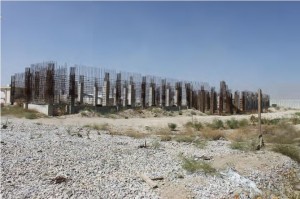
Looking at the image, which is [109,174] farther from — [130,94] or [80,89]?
[130,94]

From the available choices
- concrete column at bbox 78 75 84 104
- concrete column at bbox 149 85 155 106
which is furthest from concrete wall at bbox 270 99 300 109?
concrete column at bbox 78 75 84 104

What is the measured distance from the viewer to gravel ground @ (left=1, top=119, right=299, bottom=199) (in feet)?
23.2

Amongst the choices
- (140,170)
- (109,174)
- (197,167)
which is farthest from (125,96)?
(109,174)

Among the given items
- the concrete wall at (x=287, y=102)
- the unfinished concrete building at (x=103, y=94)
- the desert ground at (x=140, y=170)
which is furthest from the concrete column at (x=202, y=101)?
the concrete wall at (x=287, y=102)

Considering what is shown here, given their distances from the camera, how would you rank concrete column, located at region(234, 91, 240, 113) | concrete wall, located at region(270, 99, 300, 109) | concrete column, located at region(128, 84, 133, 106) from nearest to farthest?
1. concrete column, located at region(128, 84, 133, 106)
2. concrete column, located at region(234, 91, 240, 113)
3. concrete wall, located at region(270, 99, 300, 109)

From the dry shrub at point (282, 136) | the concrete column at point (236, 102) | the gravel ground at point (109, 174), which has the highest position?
the concrete column at point (236, 102)

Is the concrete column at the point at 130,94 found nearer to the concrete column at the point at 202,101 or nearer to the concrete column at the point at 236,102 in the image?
the concrete column at the point at 202,101

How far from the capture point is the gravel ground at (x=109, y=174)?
23.2 feet

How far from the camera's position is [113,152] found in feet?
34.4

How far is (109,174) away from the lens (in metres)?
8.11

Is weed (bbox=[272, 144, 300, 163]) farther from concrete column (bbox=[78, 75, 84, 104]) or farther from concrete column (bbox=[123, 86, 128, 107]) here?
concrete column (bbox=[123, 86, 128, 107])

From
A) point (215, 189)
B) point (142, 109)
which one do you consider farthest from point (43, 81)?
point (215, 189)

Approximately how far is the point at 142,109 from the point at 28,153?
2179 centimetres

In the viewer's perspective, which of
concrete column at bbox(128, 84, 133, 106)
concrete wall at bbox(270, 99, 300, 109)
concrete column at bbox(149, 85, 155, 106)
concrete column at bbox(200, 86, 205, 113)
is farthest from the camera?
concrete wall at bbox(270, 99, 300, 109)
